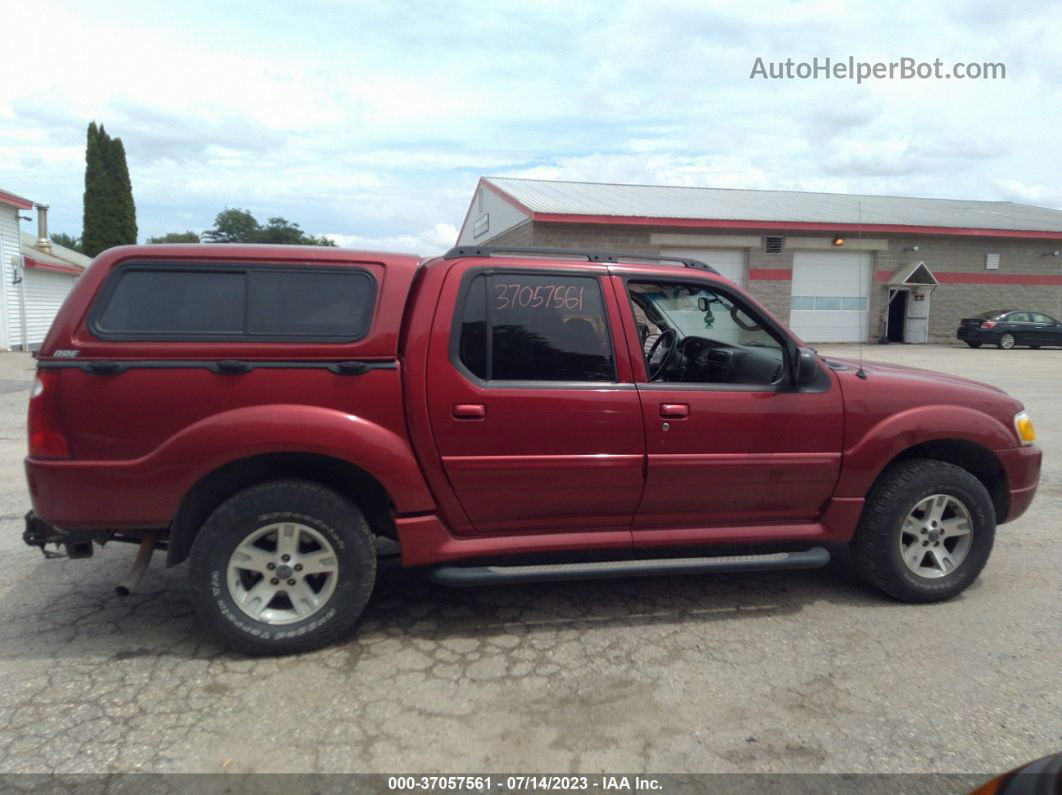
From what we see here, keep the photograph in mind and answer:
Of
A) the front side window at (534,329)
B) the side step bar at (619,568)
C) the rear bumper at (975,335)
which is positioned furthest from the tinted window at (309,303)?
the rear bumper at (975,335)

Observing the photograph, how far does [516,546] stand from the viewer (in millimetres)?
3645

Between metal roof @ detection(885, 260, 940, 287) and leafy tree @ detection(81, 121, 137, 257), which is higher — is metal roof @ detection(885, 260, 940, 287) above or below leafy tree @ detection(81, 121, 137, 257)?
below

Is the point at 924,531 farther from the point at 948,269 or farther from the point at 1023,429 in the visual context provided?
the point at 948,269

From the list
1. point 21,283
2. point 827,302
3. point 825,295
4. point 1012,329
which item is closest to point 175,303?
point 21,283

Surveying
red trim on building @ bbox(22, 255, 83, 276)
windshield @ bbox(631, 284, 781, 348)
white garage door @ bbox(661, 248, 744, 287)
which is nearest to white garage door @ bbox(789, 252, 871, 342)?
white garage door @ bbox(661, 248, 744, 287)

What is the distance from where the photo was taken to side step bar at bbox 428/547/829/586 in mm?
3523

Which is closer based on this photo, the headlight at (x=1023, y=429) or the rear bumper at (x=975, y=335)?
the headlight at (x=1023, y=429)

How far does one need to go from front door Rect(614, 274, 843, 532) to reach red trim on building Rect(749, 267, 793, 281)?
21627 mm

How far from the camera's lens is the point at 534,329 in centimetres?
369

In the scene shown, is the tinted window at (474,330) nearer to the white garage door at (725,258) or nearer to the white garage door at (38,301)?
the white garage door at (38,301)

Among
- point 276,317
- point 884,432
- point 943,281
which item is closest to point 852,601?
point 884,432

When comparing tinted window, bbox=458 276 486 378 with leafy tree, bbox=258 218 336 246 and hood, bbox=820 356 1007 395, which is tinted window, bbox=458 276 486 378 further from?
leafy tree, bbox=258 218 336 246

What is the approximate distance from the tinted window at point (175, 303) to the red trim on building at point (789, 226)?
19.2m

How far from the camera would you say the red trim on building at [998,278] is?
88.2 ft
